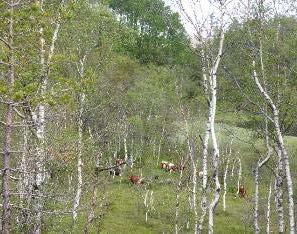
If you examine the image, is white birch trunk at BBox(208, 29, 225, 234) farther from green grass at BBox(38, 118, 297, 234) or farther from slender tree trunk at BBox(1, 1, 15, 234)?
green grass at BBox(38, 118, 297, 234)

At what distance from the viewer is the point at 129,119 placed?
1949 inches

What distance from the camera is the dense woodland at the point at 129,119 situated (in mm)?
15078

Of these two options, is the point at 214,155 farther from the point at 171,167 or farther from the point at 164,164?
the point at 164,164

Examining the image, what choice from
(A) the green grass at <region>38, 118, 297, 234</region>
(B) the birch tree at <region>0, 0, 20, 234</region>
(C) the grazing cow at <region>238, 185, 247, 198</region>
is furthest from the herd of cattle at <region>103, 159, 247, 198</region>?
(B) the birch tree at <region>0, 0, 20, 234</region>

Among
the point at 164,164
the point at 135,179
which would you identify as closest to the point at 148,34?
the point at 164,164

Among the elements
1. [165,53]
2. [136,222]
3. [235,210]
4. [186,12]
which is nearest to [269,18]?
[186,12]

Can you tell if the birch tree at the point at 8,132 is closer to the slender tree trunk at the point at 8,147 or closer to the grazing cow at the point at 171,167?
the slender tree trunk at the point at 8,147

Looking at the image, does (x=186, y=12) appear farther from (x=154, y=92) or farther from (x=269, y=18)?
(x=154, y=92)

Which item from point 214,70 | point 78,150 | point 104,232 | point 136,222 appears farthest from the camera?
point 136,222

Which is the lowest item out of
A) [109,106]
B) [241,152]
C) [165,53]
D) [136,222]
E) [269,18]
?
[136,222]

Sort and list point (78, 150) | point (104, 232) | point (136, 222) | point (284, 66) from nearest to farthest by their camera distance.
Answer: point (78, 150) → point (284, 66) → point (104, 232) → point (136, 222)

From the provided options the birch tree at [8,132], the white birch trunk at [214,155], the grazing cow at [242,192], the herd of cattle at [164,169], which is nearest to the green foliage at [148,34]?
the herd of cattle at [164,169]

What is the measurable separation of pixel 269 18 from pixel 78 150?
36.3ft

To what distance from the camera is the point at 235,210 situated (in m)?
46.2
